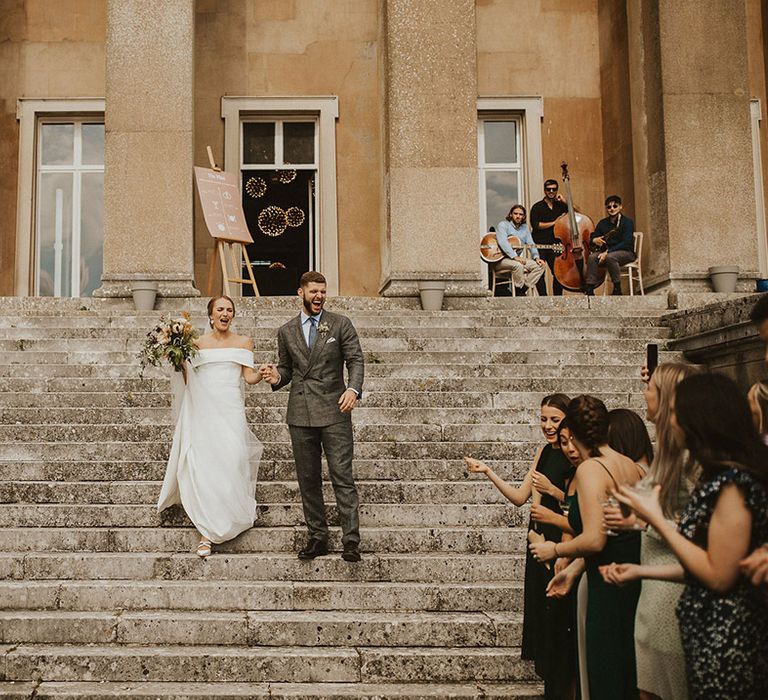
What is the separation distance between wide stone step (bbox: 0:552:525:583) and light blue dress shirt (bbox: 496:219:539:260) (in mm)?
7145

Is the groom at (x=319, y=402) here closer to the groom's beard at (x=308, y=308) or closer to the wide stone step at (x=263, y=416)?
the groom's beard at (x=308, y=308)

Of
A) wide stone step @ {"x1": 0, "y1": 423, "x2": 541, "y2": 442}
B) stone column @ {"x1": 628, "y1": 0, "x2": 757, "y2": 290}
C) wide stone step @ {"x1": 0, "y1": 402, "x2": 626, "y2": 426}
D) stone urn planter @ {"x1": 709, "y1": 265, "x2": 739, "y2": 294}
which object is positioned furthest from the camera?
stone column @ {"x1": 628, "y1": 0, "x2": 757, "y2": 290}

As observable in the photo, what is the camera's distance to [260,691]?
5.12m

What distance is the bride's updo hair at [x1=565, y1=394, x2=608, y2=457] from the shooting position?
421cm

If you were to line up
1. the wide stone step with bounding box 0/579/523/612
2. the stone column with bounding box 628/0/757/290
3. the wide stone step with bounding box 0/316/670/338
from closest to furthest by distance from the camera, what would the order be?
the wide stone step with bounding box 0/579/523/612, the wide stone step with bounding box 0/316/670/338, the stone column with bounding box 628/0/757/290

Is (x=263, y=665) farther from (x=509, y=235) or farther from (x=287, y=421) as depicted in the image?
(x=509, y=235)

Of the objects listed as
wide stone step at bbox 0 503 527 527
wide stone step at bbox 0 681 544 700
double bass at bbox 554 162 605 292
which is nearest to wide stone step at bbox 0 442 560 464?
wide stone step at bbox 0 503 527 527

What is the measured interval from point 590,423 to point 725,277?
8285 mm

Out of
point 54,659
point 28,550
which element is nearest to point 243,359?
point 28,550

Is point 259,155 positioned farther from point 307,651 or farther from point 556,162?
point 307,651

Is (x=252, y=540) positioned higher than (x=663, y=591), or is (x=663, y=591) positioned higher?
(x=663, y=591)

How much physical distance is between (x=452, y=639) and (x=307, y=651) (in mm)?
813

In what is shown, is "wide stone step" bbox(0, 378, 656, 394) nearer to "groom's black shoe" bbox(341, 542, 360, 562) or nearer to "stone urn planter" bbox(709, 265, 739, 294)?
"groom's black shoe" bbox(341, 542, 360, 562)

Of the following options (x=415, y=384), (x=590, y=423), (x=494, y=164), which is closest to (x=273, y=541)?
(x=415, y=384)
